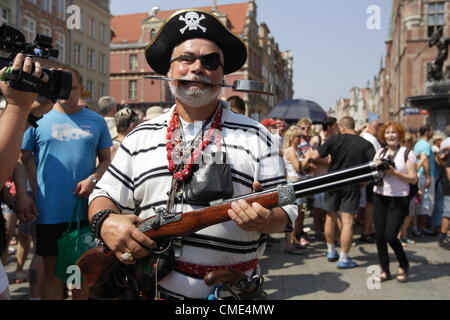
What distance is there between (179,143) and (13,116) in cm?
76

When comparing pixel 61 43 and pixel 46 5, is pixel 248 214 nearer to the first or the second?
pixel 46 5

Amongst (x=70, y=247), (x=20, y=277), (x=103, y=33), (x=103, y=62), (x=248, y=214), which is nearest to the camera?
(x=248, y=214)

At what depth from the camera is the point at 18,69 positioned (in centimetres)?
161

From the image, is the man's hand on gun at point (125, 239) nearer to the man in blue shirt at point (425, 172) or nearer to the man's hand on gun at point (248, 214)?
the man's hand on gun at point (248, 214)

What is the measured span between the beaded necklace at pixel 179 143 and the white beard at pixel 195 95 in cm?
11

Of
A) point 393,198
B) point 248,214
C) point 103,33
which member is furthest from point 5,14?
point 248,214

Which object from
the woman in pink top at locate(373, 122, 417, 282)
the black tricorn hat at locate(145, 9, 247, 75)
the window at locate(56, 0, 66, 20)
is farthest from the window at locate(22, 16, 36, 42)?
the black tricorn hat at locate(145, 9, 247, 75)

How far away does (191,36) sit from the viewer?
7.05ft

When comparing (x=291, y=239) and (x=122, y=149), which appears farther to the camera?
(x=291, y=239)

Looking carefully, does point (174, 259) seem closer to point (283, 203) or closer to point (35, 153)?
point (283, 203)

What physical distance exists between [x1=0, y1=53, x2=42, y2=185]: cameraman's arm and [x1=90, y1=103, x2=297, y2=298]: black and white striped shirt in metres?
0.52

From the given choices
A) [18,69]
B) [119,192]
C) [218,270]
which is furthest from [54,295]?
[18,69]

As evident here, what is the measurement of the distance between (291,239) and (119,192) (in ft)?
17.4

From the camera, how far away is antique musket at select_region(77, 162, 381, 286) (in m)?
1.65
